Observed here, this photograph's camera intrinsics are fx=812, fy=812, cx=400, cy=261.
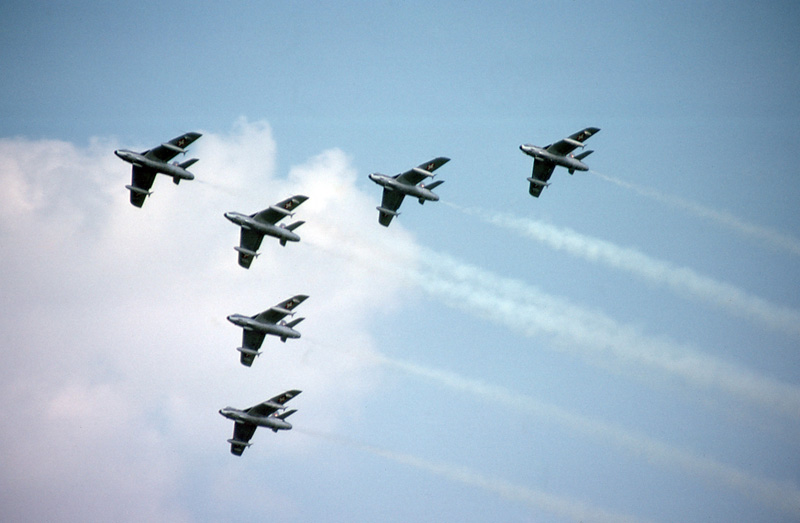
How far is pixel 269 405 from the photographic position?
3339 inches

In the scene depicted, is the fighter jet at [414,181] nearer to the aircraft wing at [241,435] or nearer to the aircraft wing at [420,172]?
the aircraft wing at [420,172]

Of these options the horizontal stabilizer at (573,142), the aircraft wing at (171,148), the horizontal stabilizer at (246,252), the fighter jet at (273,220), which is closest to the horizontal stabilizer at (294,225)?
the fighter jet at (273,220)

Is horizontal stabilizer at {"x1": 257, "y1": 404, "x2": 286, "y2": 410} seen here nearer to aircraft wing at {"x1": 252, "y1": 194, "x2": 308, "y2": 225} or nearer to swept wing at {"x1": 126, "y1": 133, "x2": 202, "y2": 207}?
aircraft wing at {"x1": 252, "y1": 194, "x2": 308, "y2": 225}

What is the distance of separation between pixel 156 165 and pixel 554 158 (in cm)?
3947

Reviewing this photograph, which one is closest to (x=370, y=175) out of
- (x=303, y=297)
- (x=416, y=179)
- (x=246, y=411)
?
(x=416, y=179)

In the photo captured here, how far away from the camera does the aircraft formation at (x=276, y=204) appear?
260 feet

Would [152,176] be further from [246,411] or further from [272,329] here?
[246,411]

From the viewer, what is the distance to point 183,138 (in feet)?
258

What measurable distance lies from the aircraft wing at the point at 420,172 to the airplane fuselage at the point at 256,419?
27180 mm

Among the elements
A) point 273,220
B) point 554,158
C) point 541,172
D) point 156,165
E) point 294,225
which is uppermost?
point 554,158

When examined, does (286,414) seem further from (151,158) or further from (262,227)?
(151,158)

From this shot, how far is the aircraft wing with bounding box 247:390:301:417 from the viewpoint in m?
84.8

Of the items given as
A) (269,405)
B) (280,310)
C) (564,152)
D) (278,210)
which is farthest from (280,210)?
(564,152)

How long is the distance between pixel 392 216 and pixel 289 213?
11686mm
